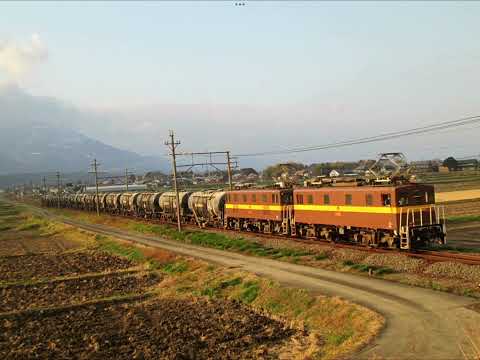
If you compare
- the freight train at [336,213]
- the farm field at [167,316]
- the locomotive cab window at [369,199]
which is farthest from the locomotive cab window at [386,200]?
the farm field at [167,316]

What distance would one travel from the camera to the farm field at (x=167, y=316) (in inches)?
702

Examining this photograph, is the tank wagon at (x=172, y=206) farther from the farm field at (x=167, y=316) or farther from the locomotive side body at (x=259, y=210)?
the farm field at (x=167, y=316)

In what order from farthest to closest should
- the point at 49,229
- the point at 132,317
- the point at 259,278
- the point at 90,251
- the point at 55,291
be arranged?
the point at 49,229
the point at 90,251
the point at 55,291
the point at 259,278
the point at 132,317

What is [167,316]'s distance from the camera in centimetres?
2294

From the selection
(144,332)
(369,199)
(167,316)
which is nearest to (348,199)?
(369,199)

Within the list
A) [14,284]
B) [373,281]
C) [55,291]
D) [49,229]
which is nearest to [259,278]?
[373,281]

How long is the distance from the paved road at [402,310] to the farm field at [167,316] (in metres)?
0.87

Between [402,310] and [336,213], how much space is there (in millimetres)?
16581

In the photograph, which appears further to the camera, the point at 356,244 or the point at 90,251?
the point at 90,251

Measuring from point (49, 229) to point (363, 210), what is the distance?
62080mm

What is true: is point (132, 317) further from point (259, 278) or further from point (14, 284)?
point (14, 284)

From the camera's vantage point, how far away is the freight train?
97.5ft

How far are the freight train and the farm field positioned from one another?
9189mm

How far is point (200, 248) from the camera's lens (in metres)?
41.6
